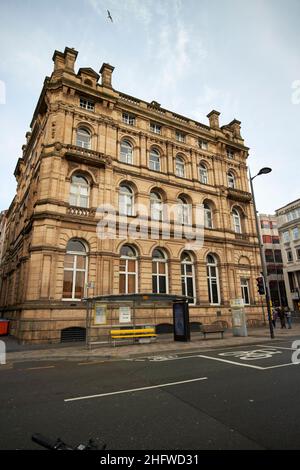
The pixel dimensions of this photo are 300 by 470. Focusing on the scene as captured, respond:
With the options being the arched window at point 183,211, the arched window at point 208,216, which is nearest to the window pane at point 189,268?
the arched window at point 183,211

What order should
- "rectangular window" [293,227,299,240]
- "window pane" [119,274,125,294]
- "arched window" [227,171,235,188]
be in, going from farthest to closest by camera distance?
"rectangular window" [293,227,299,240] < "arched window" [227,171,235,188] < "window pane" [119,274,125,294]

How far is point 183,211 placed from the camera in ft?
77.2

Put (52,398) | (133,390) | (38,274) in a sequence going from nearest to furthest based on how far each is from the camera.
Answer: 1. (52,398)
2. (133,390)
3. (38,274)

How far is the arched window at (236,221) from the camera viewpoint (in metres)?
26.5

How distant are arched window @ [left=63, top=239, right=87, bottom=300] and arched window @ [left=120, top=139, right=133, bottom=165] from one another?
27.0 feet

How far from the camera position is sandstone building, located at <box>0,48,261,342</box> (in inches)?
663

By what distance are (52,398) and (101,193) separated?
15.1 meters

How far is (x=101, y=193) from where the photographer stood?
19438 millimetres

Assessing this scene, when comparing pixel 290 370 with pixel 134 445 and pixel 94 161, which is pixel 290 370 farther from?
pixel 94 161

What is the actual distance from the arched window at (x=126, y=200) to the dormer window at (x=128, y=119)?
605 cm

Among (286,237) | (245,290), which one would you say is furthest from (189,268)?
(286,237)

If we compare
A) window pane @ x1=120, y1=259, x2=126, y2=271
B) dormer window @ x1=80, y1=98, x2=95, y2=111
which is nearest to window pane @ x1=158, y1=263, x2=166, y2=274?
window pane @ x1=120, y1=259, x2=126, y2=271

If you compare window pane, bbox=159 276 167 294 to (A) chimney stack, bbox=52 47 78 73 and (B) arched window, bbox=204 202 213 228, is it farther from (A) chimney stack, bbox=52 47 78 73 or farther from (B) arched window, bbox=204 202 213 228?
(A) chimney stack, bbox=52 47 78 73
